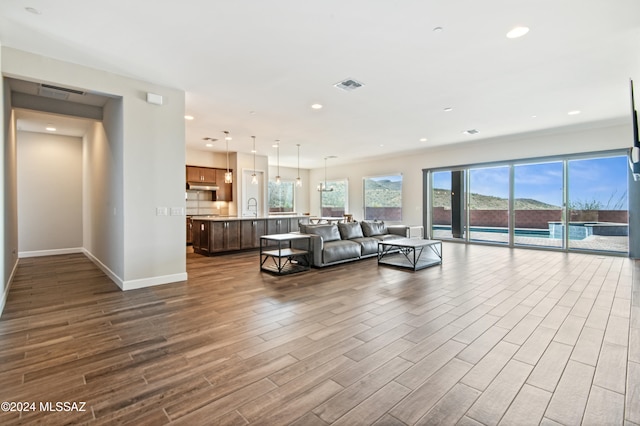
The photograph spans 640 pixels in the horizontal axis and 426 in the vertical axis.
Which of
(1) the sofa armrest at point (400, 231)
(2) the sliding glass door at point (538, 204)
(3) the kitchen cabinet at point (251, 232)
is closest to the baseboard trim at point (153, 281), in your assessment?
(3) the kitchen cabinet at point (251, 232)

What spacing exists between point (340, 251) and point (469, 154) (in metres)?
5.41

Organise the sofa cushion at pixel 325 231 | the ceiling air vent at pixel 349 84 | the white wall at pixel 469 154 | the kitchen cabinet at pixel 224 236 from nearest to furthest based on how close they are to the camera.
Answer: the ceiling air vent at pixel 349 84 → the sofa cushion at pixel 325 231 → the white wall at pixel 469 154 → the kitchen cabinet at pixel 224 236

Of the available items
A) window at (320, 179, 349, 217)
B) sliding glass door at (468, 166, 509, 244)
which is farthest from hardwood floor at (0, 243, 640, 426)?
window at (320, 179, 349, 217)

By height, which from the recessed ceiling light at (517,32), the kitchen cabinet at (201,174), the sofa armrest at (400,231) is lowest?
the sofa armrest at (400,231)

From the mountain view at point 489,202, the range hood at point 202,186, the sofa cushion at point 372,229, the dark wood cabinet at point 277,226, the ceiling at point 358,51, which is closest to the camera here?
the ceiling at point 358,51

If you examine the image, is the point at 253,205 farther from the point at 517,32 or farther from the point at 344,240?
the point at 517,32

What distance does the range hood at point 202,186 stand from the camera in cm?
910

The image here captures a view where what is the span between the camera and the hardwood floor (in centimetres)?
172

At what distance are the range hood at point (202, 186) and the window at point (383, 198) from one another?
547cm

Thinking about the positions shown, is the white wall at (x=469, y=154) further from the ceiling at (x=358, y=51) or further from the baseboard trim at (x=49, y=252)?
the baseboard trim at (x=49, y=252)

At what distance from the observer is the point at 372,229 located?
7.19 m

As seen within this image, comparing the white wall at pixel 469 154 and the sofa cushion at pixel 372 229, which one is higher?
the white wall at pixel 469 154

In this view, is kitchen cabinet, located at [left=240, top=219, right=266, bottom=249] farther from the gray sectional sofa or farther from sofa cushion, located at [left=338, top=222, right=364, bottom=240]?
sofa cushion, located at [left=338, top=222, right=364, bottom=240]

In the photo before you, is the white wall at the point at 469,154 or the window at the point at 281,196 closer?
the white wall at the point at 469,154
